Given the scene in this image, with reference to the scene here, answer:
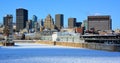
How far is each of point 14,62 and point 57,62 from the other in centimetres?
449

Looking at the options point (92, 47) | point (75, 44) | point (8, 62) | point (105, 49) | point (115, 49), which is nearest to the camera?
point (8, 62)

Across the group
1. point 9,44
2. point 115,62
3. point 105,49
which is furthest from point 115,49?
point 9,44

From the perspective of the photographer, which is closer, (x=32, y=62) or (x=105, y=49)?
(x=32, y=62)

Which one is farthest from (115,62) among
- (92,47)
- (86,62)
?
(92,47)

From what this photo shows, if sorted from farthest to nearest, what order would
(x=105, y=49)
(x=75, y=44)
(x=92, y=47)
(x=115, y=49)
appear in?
(x=75, y=44) → (x=92, y=47) → (x=105, y=49) → (x=115, y=49)

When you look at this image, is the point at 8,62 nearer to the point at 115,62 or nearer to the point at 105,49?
the point at 115,62

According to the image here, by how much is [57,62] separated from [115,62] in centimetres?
616

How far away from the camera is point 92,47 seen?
256 feet

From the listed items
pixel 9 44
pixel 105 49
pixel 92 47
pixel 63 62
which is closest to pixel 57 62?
pixel 63 62

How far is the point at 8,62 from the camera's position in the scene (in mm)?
31125

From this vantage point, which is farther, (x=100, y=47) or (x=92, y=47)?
(x=92, y=47)

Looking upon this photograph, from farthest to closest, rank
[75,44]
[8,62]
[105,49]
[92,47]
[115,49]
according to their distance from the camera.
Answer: [75,44] → [92,47] → [105,49] → [115,49] → [8,62]

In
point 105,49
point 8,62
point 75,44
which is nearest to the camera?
point 8,62

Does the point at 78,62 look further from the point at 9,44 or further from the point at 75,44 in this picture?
the point at 9,44
